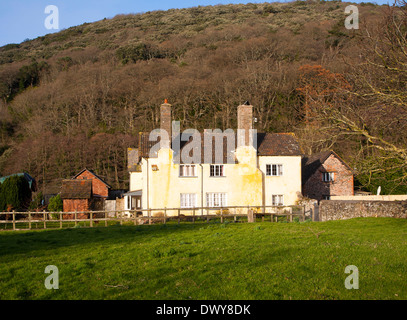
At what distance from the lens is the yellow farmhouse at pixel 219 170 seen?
106 ft

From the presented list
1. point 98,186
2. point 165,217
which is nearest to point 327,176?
point 165,217

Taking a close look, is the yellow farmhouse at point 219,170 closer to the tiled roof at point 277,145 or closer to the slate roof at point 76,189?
the tiled roof at point 277,145

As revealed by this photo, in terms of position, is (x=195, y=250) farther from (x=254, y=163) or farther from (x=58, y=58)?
(x=58, y=58)

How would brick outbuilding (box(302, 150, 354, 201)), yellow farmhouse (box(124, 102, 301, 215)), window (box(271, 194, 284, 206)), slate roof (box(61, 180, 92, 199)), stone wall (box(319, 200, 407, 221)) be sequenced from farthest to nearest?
brick outbuilding (box(302, 150, 354, 201)) → slate roof (box(61, 180, 92, 199)) → window (box(271, 194, 284, 206)) → yellow farmhouse (box(124, 102, 301, 215)) → stone wall (box(319, 200, 407, 221))

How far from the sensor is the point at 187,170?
107ft

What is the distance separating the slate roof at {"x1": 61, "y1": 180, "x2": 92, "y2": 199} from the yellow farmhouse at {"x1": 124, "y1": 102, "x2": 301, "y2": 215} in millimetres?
7828

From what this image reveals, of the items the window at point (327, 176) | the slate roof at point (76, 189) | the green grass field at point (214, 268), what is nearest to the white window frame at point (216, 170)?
the slate roof at point (76, 189)

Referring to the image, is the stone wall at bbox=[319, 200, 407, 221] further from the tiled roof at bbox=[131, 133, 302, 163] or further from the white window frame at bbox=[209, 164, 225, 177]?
the white window frame at bbox=[209, 164, 225, 177]

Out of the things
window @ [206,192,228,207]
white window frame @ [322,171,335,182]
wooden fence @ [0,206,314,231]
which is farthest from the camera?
white window frame @ [322,171,335,182]

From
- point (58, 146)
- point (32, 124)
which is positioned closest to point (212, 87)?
point (58, 146)

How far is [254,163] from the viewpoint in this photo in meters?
33.0

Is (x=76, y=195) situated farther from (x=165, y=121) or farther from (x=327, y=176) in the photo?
(x=327, y=176)

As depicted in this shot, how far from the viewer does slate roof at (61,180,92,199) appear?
38.4m

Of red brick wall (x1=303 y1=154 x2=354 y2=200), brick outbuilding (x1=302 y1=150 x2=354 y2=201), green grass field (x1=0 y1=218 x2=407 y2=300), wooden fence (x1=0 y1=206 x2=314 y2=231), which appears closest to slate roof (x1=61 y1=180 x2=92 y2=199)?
wooden fence (x1=0 y1=206 x2=314 y2=231)
